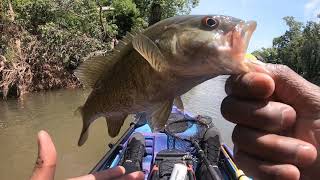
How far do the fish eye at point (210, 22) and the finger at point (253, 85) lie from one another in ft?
0.62

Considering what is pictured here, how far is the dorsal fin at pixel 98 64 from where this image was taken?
1.78 m

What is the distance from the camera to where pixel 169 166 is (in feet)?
18.9

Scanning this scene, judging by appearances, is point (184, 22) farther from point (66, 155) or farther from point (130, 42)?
point (66, 155)

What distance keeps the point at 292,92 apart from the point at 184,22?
0.46 metres

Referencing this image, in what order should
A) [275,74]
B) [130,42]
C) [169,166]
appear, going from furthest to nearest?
[169,166]
[130,42]
[275,74]

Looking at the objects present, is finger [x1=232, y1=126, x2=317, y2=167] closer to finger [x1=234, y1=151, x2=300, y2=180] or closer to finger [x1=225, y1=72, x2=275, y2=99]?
finger [x1=234, y1=151, x2=300, y2=180]

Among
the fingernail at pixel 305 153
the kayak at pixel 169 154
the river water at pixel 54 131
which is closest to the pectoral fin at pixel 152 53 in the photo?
the fingernail at pixel 305 153

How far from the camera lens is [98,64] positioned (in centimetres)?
188

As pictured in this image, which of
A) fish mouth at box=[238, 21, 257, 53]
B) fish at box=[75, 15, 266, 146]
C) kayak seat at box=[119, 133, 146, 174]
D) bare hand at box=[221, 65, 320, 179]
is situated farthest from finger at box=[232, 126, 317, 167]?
kayak seat at box=[119, 133, 146, 174]

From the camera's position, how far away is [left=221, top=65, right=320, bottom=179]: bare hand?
5.02ft

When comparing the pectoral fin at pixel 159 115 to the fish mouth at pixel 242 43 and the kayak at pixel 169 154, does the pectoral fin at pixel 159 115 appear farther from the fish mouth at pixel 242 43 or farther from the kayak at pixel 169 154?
the kayak at pixel 169 154

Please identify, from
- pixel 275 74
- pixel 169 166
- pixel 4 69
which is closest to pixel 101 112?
pixel 275 74

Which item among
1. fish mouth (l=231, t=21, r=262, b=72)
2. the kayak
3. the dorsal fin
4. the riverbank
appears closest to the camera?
fish mouth (l=231, t=21, r=262, b=72)

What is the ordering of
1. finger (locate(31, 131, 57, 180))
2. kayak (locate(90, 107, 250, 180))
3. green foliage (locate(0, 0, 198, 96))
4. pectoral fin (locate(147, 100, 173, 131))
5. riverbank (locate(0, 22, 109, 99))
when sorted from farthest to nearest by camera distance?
green foliage (locate(0, 0, 198, 96)), riverbank (locate(0, 22, 109, 99)), kayak (locate(90, 107, 250, 180)), finger (locate(31, 131, 57, 180)), pectoral fin (locate(147, 100, 173, 131))
